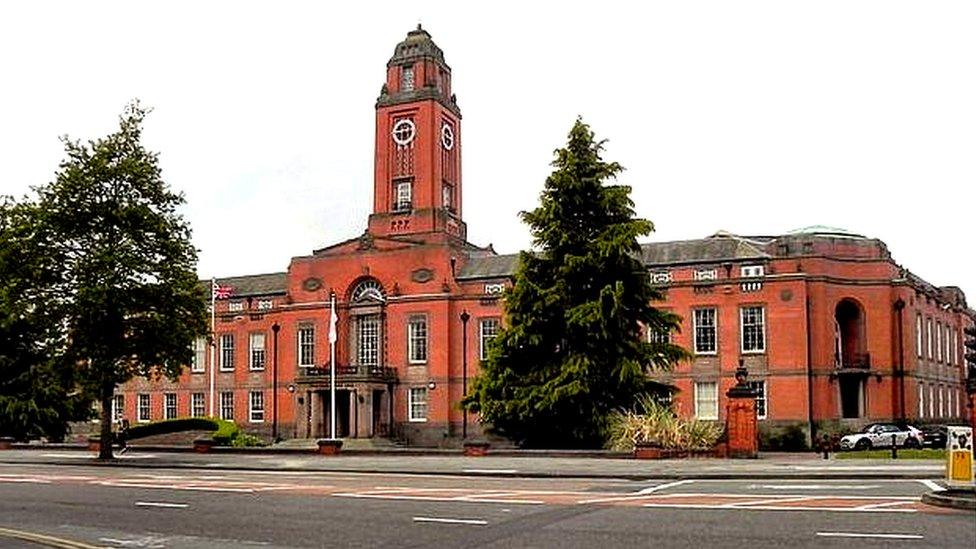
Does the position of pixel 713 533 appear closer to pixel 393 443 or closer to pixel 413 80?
pixel 393 443

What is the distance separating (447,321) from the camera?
63406mm

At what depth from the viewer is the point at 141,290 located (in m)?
39.9

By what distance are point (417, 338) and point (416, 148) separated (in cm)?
1281

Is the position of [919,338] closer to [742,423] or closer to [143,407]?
[742,423]

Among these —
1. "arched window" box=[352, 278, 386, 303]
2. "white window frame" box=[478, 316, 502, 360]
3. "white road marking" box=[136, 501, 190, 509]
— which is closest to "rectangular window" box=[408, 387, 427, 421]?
"white window frame" box=[478, 316, 502, 360]

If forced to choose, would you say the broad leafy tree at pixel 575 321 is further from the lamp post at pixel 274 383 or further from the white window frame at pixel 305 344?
the lamp post at pixel 274 383

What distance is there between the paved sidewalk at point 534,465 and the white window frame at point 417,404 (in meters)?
20.3

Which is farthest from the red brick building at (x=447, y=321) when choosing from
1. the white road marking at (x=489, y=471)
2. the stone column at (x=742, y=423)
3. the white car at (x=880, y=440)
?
the white road marking at (x=489, y=471)

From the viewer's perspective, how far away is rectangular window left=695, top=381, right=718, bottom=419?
57250 millimetres

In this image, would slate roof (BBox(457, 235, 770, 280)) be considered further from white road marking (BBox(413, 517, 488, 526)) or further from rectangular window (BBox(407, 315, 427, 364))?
white road marking (BBox(413, 517, 488, 526))

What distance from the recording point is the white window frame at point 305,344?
67438mm

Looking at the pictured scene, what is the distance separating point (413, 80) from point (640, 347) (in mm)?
36236

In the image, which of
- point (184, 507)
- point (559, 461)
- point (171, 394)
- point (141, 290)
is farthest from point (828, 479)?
point (171, 394)

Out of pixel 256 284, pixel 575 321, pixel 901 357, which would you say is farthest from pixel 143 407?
pixel 901 357
